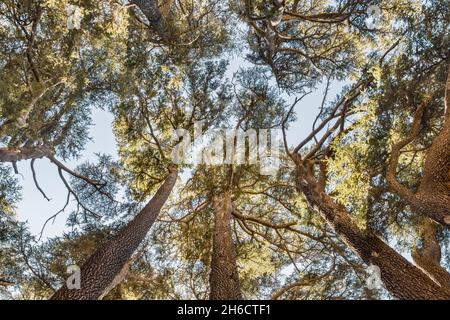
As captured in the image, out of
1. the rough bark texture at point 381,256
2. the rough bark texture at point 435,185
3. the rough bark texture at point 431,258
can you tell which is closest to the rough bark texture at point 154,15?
the rough bark texture at point 381,256

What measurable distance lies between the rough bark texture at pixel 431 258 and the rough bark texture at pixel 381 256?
0.59 metres

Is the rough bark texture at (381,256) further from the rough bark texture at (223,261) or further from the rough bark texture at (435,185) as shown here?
the rough bark texture at (223,261)

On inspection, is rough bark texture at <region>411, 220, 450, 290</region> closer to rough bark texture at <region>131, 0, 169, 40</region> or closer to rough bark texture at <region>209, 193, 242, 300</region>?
rough bark texture at <region>209, 193, 242, 300</region>

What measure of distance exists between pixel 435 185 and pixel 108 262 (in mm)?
5073

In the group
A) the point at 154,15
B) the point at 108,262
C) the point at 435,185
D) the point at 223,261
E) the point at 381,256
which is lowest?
the point at 381,256

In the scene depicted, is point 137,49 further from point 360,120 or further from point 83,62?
point 360,120

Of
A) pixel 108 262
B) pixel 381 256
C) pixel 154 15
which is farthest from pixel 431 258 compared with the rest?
pixel 154 15

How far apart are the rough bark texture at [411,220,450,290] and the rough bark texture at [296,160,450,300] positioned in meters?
0.59

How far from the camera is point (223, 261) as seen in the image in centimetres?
635

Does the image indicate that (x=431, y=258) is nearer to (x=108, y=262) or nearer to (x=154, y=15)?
(x=108, y=262)

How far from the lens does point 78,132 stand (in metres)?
7.70

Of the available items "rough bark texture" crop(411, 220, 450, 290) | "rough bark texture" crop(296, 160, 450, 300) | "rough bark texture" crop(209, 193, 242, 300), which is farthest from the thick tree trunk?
"rough bark texture" crop(411, 220, 450, 290)

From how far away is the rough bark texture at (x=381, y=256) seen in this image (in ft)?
13.3

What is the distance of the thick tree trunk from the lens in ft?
15.0
